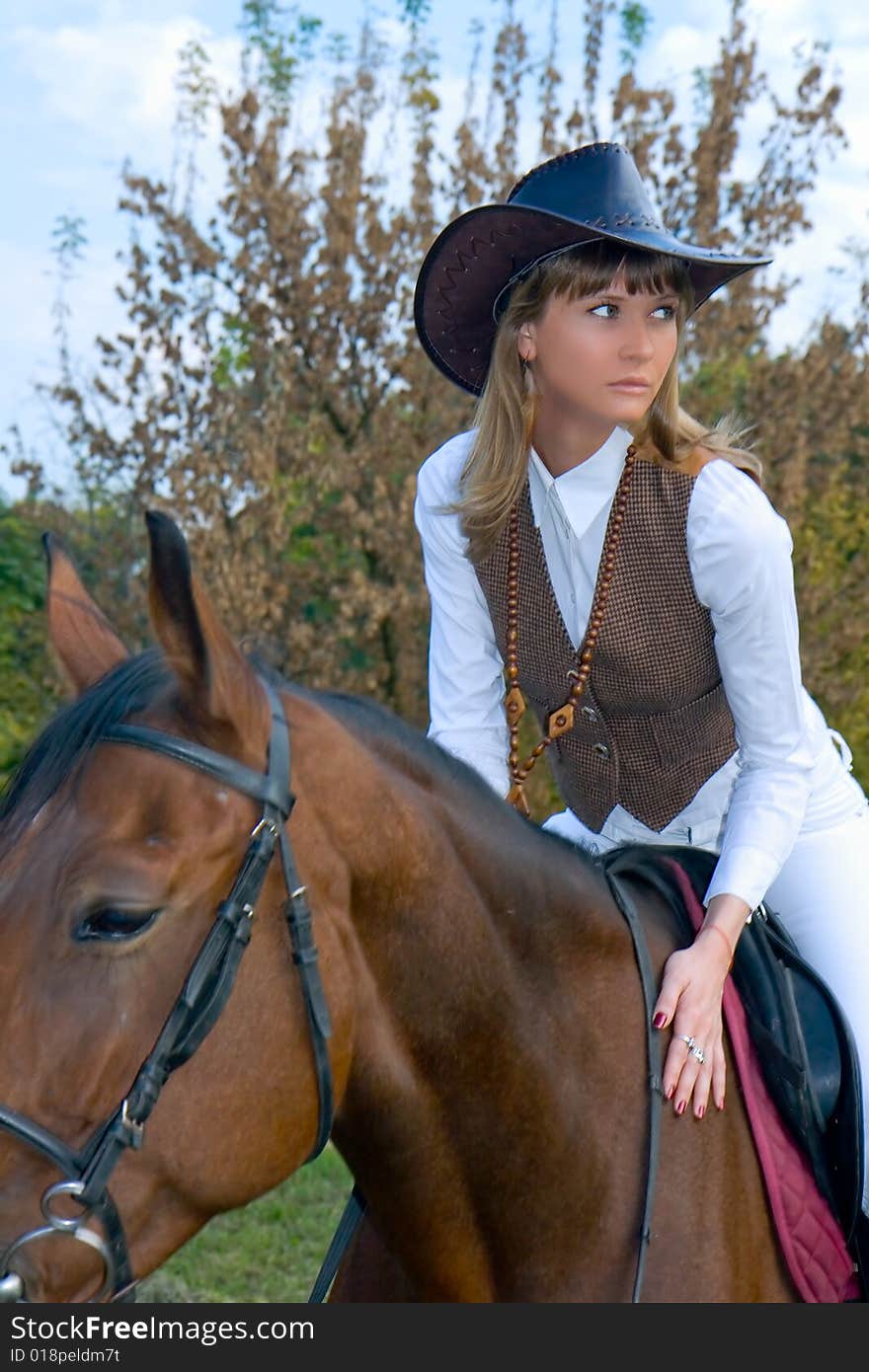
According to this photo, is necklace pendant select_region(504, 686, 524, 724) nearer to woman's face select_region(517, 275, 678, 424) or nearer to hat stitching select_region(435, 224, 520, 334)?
woman's face select_region(517, 275, 678, 424)

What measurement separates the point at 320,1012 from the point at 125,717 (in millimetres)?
469

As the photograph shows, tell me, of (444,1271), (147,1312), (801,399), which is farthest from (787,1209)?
(801,399)

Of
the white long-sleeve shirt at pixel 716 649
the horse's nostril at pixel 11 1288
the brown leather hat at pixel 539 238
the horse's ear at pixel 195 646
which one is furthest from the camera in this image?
the brown leather hat at pixel 539 238

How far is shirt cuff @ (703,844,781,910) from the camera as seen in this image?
96.9 inches

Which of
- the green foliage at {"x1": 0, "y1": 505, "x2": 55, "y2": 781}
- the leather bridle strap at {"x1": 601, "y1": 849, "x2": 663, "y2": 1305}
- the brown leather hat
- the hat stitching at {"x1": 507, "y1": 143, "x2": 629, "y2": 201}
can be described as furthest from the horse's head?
the green foliage at {"x1": 0, "y1": 505, "x2": 55, "y2": 781}

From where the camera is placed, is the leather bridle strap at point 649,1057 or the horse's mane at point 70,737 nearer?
the horse's mane at point 70,737

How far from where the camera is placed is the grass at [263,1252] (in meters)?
5.32

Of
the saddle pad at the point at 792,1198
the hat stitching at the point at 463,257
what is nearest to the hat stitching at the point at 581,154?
the hat stitching at the point at 463,257

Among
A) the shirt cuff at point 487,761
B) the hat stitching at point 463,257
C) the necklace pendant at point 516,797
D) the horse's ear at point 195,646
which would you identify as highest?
the hat stitching at point 463,257

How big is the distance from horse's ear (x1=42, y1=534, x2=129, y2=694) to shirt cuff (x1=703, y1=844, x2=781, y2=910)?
1046mm

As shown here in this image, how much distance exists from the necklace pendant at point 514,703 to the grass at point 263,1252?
9.70ft

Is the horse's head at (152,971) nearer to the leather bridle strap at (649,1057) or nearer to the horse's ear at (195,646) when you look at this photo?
the horse's ear at (195,646)

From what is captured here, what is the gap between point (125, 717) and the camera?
1.99m

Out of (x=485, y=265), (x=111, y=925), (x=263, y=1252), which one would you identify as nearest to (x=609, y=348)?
(x=485, y=265)
